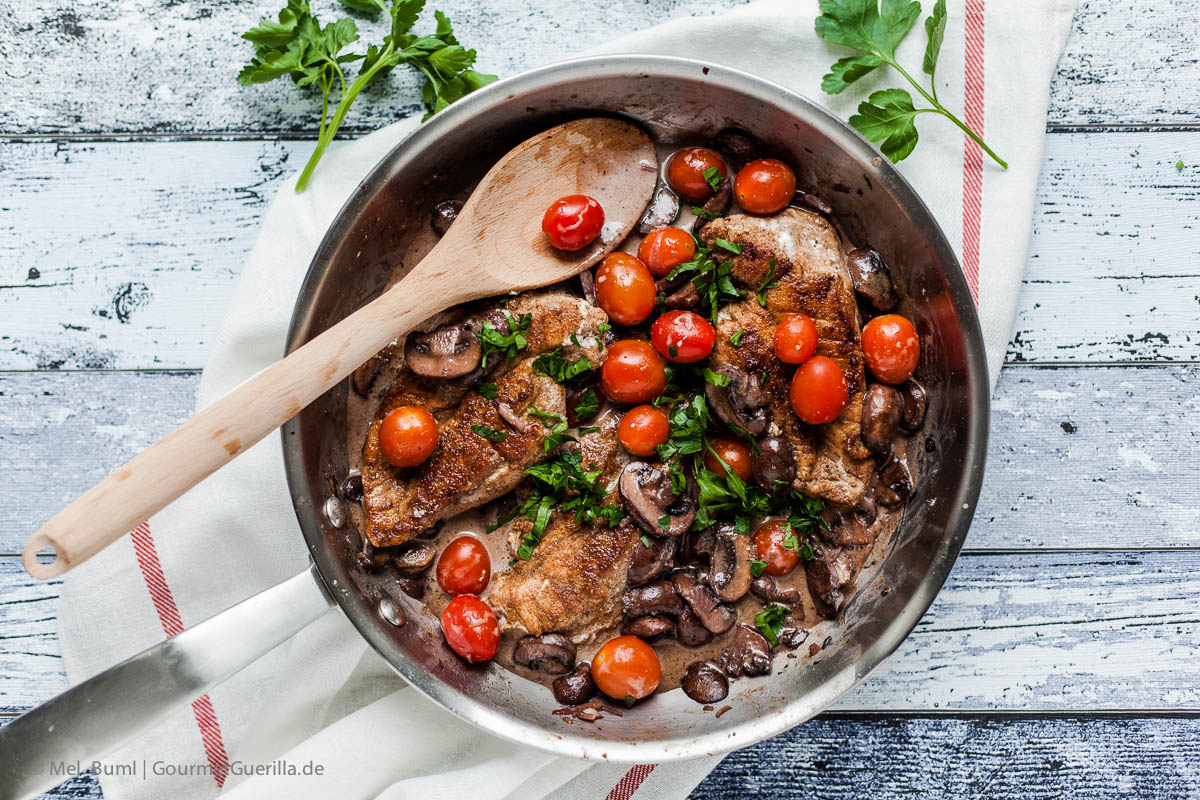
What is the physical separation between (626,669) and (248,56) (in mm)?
3165

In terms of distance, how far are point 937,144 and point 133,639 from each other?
162 inches

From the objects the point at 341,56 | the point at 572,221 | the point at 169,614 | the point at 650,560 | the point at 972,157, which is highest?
the point at 341,56

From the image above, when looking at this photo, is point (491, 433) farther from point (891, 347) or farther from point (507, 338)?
point (891, 347)

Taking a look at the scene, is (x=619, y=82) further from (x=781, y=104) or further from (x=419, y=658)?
(x=419, y=658)

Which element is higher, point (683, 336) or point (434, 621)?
point (683, 336)

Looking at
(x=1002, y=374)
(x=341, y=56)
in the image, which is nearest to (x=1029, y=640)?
(x=1002, y=374)

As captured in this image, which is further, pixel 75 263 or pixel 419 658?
pixel 75 263

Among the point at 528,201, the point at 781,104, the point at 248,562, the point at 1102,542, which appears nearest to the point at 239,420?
the point at 248,562

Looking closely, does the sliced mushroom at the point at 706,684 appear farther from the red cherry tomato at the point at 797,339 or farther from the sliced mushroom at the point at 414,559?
the red cherry tomato at the point at 797,339

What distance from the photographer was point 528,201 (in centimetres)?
352

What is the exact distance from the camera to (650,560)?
3506 mm

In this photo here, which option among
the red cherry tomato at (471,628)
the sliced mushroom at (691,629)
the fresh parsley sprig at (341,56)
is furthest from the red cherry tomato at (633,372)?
the fresh parsley sprig at (341,56)

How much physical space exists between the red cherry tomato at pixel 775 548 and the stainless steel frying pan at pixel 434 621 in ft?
1.19

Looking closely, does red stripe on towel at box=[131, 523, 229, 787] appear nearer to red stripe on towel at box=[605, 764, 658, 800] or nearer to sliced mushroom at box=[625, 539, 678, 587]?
red stripe on towel at box=[605, 764, 658, 800]
